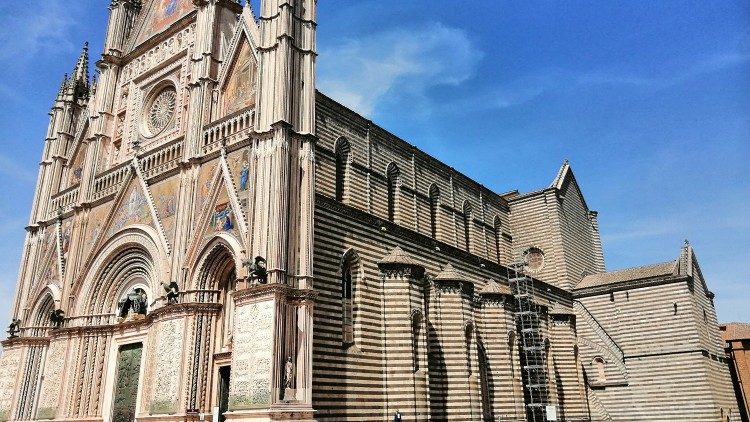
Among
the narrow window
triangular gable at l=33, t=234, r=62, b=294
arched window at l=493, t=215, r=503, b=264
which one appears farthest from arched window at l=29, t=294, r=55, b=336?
arched window at l=493, t=215, r=503, b=264

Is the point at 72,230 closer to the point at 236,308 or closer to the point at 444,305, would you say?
the point at 236,308

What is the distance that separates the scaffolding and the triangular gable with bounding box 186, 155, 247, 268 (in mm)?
13371

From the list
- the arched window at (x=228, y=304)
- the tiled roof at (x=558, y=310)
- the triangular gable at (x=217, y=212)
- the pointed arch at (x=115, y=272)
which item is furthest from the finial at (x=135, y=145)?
the tiled roof at (x=558, y=310)

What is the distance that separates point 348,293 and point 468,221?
1270cm

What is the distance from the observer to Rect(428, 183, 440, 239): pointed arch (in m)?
27.6

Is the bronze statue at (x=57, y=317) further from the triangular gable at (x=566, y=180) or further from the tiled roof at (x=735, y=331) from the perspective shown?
the tiled roof at (x=735, y=331)

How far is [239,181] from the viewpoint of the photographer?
739 inches

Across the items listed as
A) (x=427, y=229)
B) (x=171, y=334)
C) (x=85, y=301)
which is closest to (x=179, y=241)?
(x=171, y=334)

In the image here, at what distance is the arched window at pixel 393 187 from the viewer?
25109mm

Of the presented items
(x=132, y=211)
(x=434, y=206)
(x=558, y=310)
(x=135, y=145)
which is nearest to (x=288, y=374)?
(x=132, y=211)

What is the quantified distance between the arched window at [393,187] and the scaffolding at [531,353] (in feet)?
21.3

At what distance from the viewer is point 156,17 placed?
26.2 meters

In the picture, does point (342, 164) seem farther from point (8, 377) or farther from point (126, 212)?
point (8, 377)

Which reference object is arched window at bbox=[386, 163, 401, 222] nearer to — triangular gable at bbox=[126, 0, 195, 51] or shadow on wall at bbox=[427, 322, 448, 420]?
shadow on wall at bbox=[427, 322, 448, 420]
